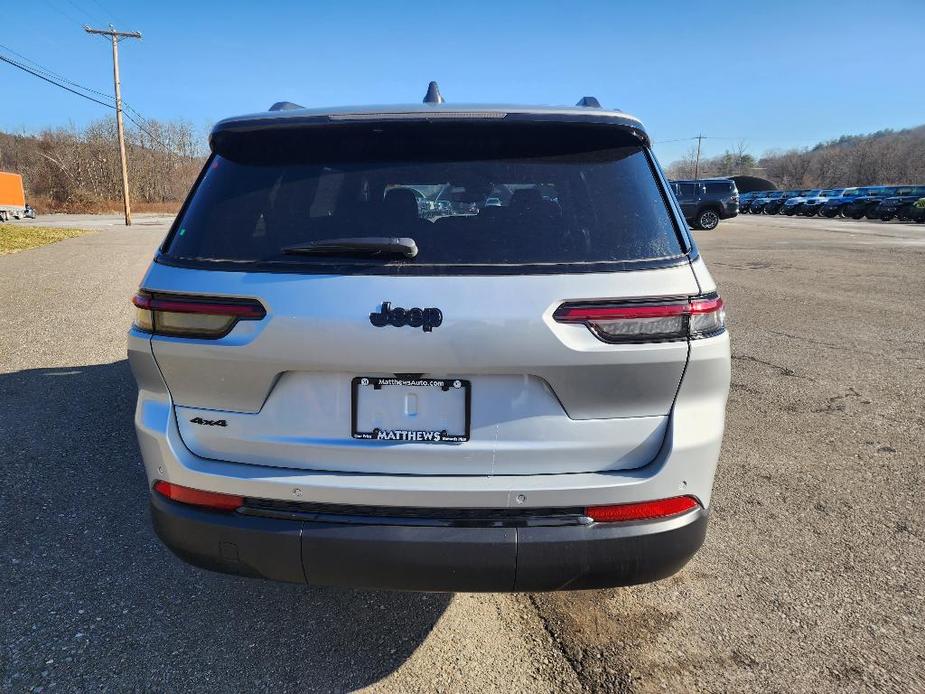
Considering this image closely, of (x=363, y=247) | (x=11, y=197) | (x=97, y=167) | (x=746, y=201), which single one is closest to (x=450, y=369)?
(x=363, y=247)

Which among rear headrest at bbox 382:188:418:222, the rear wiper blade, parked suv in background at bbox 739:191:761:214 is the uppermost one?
parked suv in background at bbox 739:191:761:214

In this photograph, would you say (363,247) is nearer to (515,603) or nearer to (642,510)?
(642,510)

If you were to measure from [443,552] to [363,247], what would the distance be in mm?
919

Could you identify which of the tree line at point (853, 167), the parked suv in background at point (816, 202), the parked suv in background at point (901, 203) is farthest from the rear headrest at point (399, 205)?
the tree line at point (853, 167)

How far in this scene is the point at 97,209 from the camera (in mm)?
62719

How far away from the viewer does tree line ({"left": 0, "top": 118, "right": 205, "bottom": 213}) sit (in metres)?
70.5

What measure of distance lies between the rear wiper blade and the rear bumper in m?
0.79

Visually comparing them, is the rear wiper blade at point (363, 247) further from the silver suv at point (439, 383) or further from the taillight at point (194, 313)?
the taillight at point (194, 313)

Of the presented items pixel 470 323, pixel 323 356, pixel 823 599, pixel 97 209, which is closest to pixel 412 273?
pixel 470 323

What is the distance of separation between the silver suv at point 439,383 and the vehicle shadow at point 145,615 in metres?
0.49

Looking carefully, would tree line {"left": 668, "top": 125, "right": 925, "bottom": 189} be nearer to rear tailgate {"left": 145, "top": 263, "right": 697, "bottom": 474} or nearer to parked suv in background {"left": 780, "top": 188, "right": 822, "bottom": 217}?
parked suv in background {"left": 780, "top": 188, "right": 822, "bottom": 217}

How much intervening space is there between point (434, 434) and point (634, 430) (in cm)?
60

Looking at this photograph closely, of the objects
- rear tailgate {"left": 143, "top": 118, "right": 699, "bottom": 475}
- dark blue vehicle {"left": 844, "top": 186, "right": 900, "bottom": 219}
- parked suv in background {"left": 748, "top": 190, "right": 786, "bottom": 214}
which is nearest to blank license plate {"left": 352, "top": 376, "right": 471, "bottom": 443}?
rear tailgate {"left": 143, "top": 118, "right": 699, "bottom": 475}

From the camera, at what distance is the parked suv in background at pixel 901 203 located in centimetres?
3409
